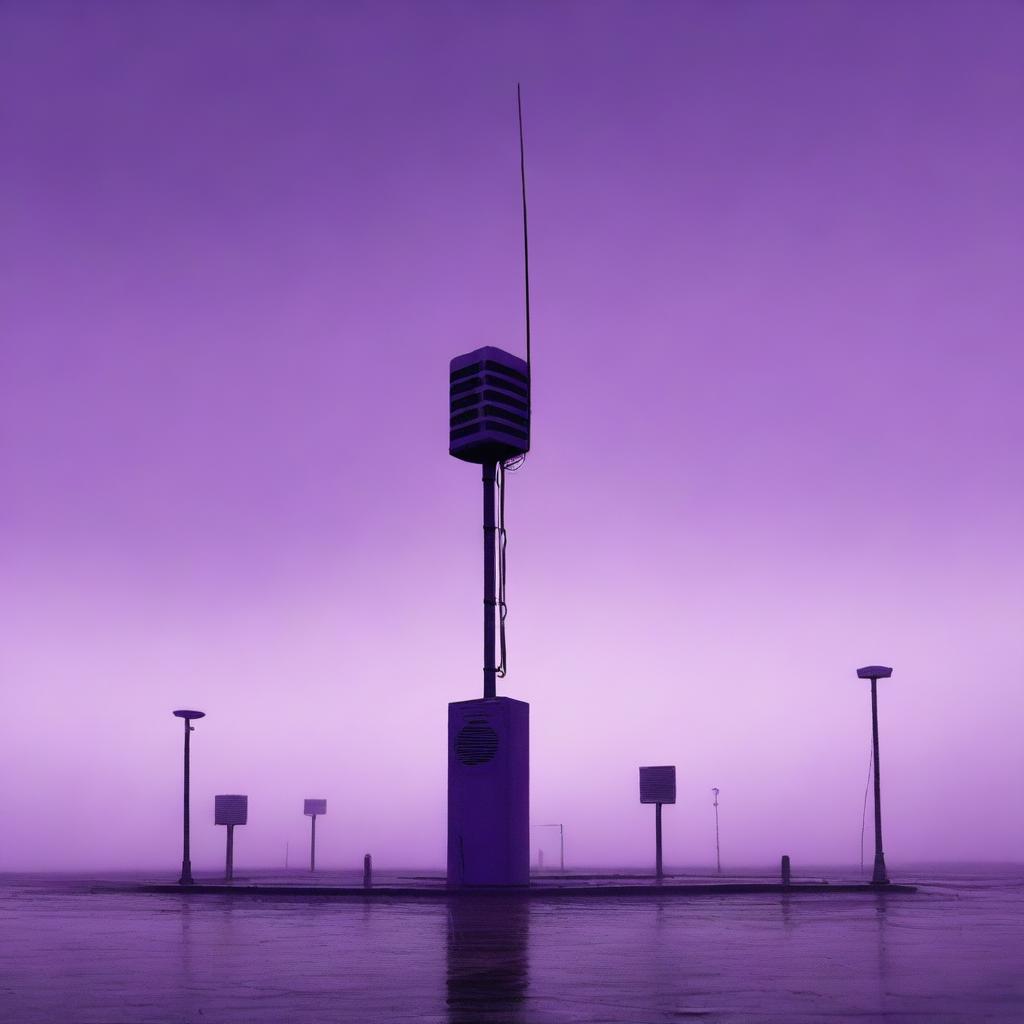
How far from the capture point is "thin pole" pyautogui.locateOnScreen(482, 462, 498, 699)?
3825cm

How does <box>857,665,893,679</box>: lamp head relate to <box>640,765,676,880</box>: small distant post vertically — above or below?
above

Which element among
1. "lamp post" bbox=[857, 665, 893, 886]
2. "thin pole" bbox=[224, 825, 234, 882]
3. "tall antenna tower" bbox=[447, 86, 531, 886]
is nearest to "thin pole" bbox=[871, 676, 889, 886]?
"lamp post" bbox=[857, 665, 893, 886]

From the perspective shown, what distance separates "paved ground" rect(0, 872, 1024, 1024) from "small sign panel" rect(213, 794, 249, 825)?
142ft

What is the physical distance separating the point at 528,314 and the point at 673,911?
21.6 m

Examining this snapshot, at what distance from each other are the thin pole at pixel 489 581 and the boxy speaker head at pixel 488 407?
79cm

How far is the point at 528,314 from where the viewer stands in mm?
42375

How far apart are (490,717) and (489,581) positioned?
4.67 m

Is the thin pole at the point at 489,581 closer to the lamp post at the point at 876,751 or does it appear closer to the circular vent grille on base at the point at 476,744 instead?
the circular vent grille on base at the point at 476,744

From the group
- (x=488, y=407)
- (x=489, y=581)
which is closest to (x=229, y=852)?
(x=489, y=581)

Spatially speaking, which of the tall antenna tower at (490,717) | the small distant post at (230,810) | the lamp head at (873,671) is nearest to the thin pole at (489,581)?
the tall antenna tower at (490,717)

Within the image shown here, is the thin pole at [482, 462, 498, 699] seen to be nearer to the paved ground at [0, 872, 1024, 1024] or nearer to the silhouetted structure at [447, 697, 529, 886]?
the silhouetted structure at [447, 697, 529, 886]

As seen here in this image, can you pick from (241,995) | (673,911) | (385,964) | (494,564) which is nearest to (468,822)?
(494,564)

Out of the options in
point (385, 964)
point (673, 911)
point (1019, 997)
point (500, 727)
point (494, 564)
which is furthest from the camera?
point (494, 564)

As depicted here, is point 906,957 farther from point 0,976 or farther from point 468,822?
point 468,822
